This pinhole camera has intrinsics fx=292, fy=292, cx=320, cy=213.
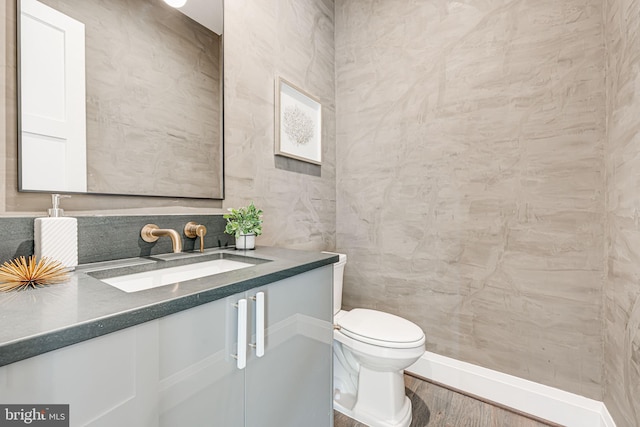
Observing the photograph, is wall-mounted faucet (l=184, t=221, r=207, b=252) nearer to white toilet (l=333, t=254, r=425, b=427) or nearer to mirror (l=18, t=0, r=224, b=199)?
mirror (l=18, t=0, r=224, b=199)

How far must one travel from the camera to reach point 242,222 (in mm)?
1373

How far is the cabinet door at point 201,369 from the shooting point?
63 centimetres

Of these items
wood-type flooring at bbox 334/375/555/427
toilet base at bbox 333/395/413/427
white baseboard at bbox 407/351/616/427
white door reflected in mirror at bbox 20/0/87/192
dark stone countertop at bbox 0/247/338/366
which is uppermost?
white door reflected in mirror at bbox 20/0/87/192

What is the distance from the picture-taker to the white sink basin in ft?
3.08

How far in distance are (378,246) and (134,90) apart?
64.7 inches

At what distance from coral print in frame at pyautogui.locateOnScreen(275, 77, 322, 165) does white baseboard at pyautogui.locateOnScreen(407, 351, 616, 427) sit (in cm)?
154

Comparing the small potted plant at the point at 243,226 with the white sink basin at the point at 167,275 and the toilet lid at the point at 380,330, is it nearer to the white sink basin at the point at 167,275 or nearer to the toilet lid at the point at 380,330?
the white sink basin at the point at 167,275

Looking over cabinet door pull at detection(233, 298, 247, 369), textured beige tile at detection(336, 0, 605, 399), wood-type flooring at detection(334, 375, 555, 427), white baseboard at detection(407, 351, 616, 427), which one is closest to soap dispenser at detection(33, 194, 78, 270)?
cabinet door pull at detection(233, 298, 247, 369)

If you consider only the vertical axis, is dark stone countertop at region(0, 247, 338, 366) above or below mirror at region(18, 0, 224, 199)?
below

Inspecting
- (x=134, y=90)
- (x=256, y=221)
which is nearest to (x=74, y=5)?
(x=134, y=90)

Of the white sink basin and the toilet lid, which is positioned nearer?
the white sink basin

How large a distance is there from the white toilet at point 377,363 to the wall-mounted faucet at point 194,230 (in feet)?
2.81

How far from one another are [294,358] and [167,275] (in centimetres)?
54

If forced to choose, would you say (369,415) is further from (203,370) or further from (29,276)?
(29,276)
